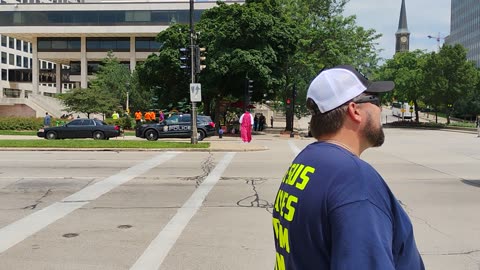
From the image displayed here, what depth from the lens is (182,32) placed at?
3891cm

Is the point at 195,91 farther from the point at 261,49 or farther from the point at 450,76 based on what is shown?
the point at 450,76

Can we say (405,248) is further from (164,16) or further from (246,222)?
(164,16)

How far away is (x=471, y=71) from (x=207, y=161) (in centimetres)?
4630

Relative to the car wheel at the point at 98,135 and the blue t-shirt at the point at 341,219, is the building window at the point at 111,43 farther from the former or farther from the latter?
the blue t-shirt at the point at 341,219

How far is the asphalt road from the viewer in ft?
18.5

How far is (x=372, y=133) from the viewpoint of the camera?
6.02ft

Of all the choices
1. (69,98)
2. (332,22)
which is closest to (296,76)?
(332,22)

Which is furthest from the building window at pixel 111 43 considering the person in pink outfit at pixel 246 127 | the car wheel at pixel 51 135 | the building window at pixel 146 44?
the person in pink outfit at pixel 246 127

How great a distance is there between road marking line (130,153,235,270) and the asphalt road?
0.02 metres

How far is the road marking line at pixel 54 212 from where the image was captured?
6.54 m

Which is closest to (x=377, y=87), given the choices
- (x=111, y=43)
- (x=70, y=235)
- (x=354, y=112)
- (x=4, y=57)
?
(x=354, y=112)

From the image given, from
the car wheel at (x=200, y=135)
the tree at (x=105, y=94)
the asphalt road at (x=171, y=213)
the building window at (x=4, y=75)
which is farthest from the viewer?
the building window at (x=4, y=75)

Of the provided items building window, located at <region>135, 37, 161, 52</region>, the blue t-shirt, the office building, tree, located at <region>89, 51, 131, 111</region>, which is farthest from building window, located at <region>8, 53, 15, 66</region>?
the blue t-shirt

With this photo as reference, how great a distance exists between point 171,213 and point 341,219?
22.2ft
